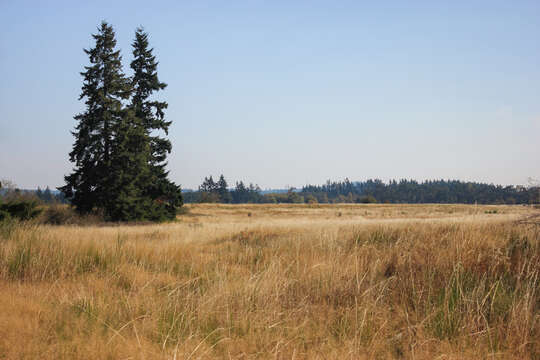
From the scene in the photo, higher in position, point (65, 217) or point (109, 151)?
point (109, 151)

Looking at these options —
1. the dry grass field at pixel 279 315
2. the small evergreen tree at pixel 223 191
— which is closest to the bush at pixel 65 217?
the dry grass field at pixel 279 315

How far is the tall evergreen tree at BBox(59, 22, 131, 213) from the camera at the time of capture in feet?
79.6

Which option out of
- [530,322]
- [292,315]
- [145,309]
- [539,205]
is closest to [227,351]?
[292,315]

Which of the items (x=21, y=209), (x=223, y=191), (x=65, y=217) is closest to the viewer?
(x=21, y=209)

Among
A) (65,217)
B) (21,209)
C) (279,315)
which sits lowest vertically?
(65,217)

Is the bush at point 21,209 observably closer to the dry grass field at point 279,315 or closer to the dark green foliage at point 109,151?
the dark green foliage at point 109,151

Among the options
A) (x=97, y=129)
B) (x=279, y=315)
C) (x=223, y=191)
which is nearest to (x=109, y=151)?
(x=97, y=129)

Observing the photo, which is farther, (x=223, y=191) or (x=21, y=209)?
(x=223, y=191)

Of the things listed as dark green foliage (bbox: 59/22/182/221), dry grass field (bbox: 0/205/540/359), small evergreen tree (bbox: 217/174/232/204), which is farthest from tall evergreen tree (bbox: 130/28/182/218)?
small evergreen tree (bbox: 217/174/232/204)

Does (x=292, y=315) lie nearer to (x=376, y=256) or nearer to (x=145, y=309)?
(x=145, y=309)

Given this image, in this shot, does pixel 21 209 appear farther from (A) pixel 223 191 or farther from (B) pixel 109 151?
(A) pixel 223 191

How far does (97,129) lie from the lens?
24562mm

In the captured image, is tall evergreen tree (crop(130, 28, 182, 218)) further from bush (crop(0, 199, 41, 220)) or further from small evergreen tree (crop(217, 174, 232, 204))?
small evergreen tree (crop(217, 174, 232, 204))

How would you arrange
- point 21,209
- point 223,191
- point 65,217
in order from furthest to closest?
point 223,191 < point 65,217 < point 21,209
